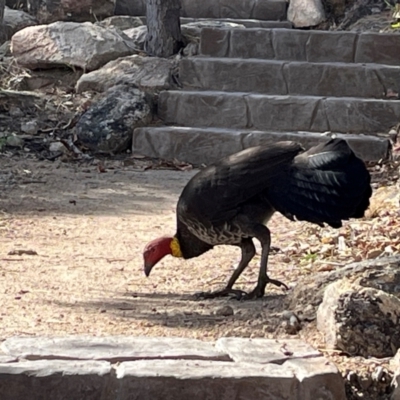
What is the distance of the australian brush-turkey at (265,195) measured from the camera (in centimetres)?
432

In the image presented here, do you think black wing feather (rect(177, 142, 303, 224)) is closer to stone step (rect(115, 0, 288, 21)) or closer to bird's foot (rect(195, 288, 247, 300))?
bird's foot (rect(195, 288, 247, 300))

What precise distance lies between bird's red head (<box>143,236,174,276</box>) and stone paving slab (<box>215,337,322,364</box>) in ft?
4.65

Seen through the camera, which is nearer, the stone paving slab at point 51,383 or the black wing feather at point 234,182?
the stone paving slab at point 51,383

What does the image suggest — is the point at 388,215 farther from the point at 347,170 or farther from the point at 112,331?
the point at 112,331

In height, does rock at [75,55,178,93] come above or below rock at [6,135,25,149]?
above

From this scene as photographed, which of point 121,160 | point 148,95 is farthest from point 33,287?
point 148,95

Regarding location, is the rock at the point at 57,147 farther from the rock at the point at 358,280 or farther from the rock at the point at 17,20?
the rock at the point at 358,280

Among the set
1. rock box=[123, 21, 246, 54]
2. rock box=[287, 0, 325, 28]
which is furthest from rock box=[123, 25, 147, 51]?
rock box=[287, 0, 325, 28]

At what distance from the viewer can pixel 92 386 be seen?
124 inches

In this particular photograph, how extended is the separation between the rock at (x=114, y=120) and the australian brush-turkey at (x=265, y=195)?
4.75 meters

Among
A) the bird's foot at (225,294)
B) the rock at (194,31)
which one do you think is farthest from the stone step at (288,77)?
the bird's foot at (225,294)

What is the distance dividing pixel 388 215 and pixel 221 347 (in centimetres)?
296

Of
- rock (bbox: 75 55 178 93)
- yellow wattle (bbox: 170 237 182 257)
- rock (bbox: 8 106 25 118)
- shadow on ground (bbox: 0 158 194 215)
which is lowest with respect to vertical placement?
rock (bbox: 8 106 25 118)

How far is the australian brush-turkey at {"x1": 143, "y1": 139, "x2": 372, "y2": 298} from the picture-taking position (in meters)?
4.32
